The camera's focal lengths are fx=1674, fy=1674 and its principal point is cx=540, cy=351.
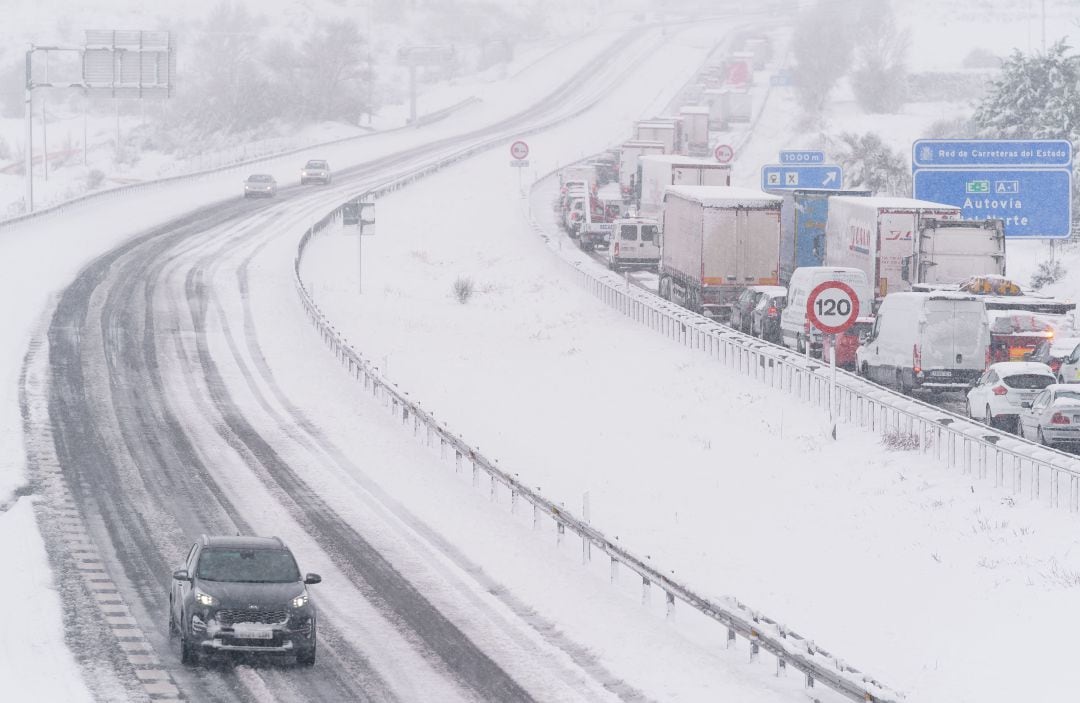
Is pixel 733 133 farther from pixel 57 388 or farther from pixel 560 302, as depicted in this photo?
pixel 57 388

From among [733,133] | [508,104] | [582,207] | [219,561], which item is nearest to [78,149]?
[508,104]

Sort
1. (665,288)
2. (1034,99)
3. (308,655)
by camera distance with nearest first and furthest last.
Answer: (308,655)
(665,288)
(1034,99)

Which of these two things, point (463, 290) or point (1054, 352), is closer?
point (1054, 352)

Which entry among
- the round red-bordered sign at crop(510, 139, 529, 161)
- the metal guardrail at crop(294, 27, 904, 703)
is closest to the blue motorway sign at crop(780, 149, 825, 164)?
the round red-bordered sign at crop(510, 139, 529, 161)

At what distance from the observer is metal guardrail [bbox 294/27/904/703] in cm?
1692

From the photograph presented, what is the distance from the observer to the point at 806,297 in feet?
129

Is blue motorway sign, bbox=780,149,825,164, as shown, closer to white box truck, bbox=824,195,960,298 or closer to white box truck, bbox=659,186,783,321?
white box truck, bbox=659,186,783,321

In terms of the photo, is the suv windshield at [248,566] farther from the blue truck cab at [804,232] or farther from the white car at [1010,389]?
the blue truck cab at [804,232]

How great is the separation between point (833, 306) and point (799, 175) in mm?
38048

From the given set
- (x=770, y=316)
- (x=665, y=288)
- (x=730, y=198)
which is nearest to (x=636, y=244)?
(x=665, y=288)

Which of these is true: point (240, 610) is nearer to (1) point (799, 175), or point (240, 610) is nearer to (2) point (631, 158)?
(1) point (799, 175)

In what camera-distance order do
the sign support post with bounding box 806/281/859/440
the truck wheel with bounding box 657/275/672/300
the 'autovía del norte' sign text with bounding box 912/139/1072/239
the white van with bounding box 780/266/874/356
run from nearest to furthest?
the sign support post with bounding box 806/281/859/440 < the white van with bounding box 780/266/874/356 < the 'autovía del norte' sign text with bounding box 912/139/1072/239 < the truck wheel with bounding box 657/275/672/300

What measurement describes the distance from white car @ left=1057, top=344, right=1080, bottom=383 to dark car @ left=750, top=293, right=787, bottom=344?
35.0 feet

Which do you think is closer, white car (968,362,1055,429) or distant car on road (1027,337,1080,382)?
white car (968,362,1055,429)
